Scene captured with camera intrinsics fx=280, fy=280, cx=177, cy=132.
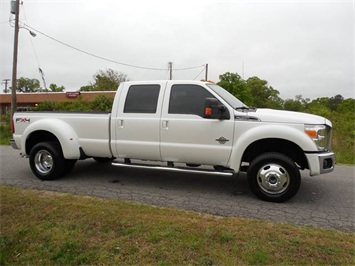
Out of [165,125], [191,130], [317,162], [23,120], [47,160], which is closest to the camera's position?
[317,162]

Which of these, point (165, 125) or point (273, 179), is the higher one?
point (165, 125)

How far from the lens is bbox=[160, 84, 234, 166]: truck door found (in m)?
4.73

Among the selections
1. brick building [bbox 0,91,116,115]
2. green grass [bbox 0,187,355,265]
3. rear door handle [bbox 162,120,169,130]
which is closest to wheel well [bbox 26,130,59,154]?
green grass [bbox 0,187,355,265]

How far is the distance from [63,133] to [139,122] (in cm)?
164

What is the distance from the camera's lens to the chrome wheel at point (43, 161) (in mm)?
5851

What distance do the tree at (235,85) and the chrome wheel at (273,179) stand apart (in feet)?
95.2

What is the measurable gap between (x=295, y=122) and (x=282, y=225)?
1677mm

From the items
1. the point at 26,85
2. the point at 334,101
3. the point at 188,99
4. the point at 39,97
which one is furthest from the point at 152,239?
the point at 26,85

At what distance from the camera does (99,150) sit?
5559 mm

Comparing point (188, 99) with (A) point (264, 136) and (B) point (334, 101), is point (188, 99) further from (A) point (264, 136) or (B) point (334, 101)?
A: (B) point (334, 101)

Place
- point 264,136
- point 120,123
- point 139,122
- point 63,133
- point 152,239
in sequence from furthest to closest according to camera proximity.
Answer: point 63,133, point 120,123, point 139,122, point 264,136, point 152,239

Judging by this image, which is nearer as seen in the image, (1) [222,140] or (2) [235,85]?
(1) [222,140]

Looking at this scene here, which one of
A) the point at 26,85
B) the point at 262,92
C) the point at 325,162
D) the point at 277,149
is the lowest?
the point at 325,162

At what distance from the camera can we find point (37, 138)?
6098 millimetres
